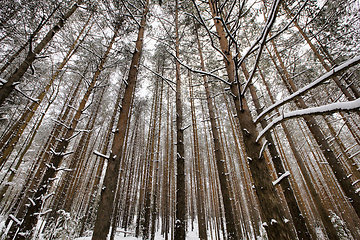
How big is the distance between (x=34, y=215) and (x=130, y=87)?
520 centimetres

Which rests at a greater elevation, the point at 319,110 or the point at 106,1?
the point at 106,1

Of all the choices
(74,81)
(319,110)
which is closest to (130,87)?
(319,110)

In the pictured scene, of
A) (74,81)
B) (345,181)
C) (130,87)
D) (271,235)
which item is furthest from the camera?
(74,81)

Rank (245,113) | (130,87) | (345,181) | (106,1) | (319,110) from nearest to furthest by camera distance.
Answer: (319,110)
(245,113)
(130,87)
(106,1)
(345,181)

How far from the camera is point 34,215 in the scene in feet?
15.5

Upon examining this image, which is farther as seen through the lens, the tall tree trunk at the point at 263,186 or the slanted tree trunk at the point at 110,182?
the slanted tree trunk at the point at 110,182

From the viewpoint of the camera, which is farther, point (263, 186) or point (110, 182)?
point (110, 182)

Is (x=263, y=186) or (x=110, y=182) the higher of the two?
(x=110, y=182)

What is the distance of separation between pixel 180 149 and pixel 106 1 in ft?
19.4

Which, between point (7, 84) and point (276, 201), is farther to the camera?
point (7, 84)

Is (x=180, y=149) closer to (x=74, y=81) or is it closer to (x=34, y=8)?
(x=34, y=8)

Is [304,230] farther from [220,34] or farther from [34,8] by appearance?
[34,8]

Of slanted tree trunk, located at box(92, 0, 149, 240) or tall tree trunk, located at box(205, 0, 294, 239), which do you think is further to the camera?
slanted tree trunk, located at box(92, 0, 149, 240)

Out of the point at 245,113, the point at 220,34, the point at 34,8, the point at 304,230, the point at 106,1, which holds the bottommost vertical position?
the point at 304,230
